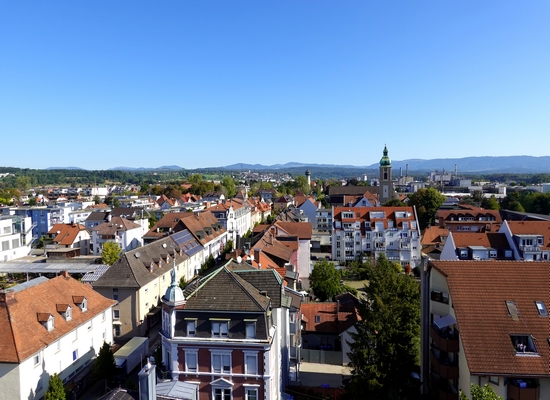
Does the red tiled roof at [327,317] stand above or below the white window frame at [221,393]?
below

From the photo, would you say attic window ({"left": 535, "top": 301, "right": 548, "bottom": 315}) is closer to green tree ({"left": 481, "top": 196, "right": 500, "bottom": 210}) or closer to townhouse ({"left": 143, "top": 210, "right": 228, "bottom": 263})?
townhouse ({"left": 143, "top": 210, "right": 228, "bottom": 263})

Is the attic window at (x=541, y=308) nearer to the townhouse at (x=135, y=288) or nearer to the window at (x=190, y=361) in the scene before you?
the window at (x=190, y=361)

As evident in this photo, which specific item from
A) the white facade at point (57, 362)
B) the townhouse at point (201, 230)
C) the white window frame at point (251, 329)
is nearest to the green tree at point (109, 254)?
the townhouse at point (201, 230)

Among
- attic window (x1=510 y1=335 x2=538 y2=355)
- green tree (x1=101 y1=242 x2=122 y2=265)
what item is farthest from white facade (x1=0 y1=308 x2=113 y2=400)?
green tree (x1=101 y1=242 x2=122 y2=265)

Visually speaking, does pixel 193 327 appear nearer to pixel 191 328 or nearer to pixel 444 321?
pixel 191 328

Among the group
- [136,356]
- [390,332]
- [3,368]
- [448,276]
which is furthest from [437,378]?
[3,368]
